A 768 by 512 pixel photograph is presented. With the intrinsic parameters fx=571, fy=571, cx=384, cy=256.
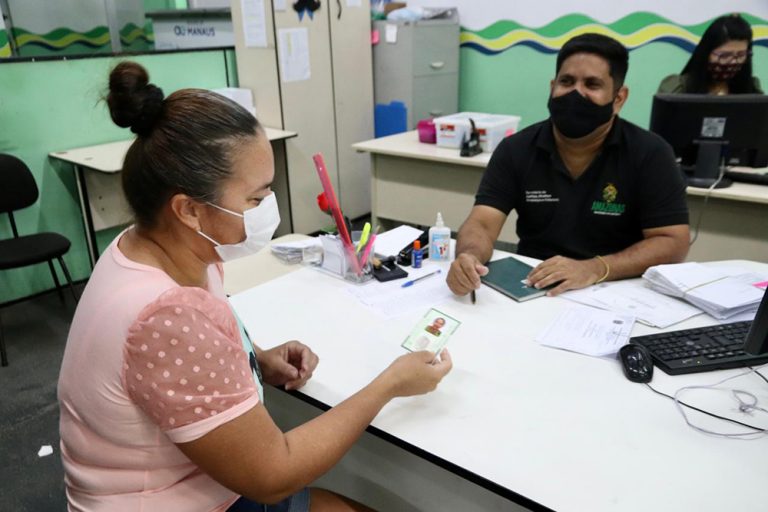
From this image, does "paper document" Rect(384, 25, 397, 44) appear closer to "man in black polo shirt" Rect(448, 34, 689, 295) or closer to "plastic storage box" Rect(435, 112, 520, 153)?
"plastic storage box" Rect(435, 112, 520, 153)

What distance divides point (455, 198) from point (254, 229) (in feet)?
7.46

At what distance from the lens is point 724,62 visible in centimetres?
312

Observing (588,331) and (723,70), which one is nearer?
(588,331)

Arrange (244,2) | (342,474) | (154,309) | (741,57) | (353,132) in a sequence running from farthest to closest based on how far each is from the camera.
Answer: (353,132) → (244,2) → (741,57) → (342,474) → (154,309)

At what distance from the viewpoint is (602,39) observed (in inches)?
Result: 69.8

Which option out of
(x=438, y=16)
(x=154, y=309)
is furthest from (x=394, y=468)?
(x=438, y=16)

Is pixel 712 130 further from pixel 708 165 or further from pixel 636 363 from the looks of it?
pixel 636 363

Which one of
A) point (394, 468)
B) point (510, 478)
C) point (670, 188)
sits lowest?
point (394, 468)

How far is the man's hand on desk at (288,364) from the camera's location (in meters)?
1.16

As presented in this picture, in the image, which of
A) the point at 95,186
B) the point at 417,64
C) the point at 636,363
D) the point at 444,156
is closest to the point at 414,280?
the point at 636,363

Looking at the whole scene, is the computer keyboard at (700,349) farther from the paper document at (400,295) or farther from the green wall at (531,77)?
the green wall at (531,77)

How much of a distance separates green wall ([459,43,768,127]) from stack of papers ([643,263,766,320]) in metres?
2.74

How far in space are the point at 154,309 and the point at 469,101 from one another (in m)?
4.32

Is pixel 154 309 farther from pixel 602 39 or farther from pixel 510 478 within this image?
pixel 602 39
